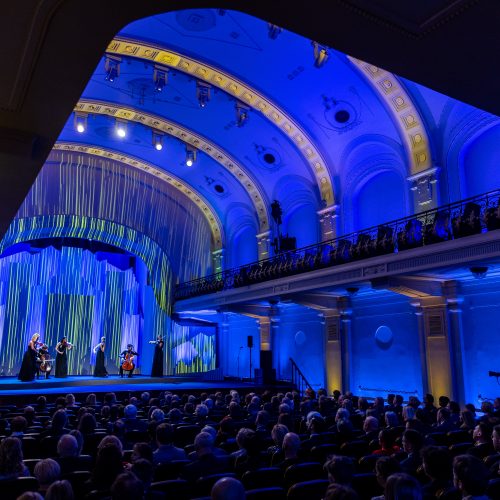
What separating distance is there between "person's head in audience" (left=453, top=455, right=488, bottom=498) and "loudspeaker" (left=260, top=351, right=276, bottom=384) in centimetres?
1524

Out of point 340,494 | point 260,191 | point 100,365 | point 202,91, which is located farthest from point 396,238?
point 100,365

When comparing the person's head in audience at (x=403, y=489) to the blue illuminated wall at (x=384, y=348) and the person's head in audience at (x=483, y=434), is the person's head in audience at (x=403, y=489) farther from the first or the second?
the blue illuminated wall at (x=384, y=348)

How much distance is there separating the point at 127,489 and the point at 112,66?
13917mm

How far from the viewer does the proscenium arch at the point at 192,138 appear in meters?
18.4

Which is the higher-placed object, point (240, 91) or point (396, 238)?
point (240, 91)

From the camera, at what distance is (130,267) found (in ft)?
83.3

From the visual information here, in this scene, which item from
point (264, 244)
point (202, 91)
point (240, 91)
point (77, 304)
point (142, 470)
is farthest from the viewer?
point (77, 304)

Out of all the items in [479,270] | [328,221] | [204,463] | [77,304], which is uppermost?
[328,221]

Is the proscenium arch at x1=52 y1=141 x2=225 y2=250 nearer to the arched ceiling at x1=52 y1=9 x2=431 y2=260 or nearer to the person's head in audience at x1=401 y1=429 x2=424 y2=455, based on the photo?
the arched ceiling at x1=52 y1=9 x2=431 y2=260

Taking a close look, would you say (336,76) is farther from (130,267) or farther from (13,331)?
(13,331)

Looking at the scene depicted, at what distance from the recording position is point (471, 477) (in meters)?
3.28

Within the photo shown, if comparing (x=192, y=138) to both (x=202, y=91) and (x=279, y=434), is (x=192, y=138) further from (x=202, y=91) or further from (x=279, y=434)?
(x=279, y=434)

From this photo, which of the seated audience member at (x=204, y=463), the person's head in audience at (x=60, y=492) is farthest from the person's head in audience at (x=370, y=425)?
the person's head in audience at (x=60, y=492)

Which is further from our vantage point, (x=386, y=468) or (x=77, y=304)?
(x=77, y=304)
